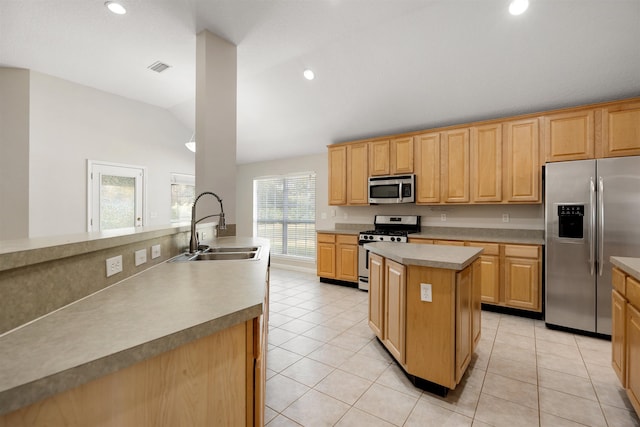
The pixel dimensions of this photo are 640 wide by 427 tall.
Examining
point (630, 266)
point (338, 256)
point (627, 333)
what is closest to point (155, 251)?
point (630, 266)

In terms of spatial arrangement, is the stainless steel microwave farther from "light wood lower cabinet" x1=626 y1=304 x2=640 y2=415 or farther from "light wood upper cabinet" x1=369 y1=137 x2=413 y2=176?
"light wood lower cabinet" x1=626 y1=304 x2=640 y2=415

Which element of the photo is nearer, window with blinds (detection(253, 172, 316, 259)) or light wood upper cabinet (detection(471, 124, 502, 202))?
light wood upper cabinet (detection(471, 124, 502, 202))

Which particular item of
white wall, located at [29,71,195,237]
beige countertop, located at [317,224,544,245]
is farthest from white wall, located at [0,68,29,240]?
beige countertop, located at [317,224,544,245]

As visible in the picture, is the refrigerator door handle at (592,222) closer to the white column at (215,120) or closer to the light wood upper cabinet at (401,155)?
the light wood upper cabinet at (401,155)

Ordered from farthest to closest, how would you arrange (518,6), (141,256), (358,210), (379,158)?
(358,210) → (379,158) → (518,6) → (141,256)

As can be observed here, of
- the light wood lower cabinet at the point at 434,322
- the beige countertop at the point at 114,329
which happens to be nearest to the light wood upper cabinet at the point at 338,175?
the light wood lower cabinet at the point at 434,322

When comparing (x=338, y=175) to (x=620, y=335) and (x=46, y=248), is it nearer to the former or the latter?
(x=620, y=335)

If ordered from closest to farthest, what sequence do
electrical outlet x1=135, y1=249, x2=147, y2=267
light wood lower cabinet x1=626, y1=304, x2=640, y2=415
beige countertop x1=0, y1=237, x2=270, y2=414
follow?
beige countertop x1=0, y1=237, x2=270, y2=414
electrical outlet x1=135, y1=249, x2=147, y2=267
light wood lower cabinet x1=626, y1=304, x2=640, y2=415

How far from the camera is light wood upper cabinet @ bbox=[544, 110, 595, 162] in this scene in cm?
308

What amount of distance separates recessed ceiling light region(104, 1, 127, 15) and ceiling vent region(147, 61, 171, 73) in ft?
3.11

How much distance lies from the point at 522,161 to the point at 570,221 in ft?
2.90

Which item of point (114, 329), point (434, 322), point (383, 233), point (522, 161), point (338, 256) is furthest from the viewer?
point (338, 256)

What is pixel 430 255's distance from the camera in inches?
83.0

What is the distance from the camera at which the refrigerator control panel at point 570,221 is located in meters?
2.89
